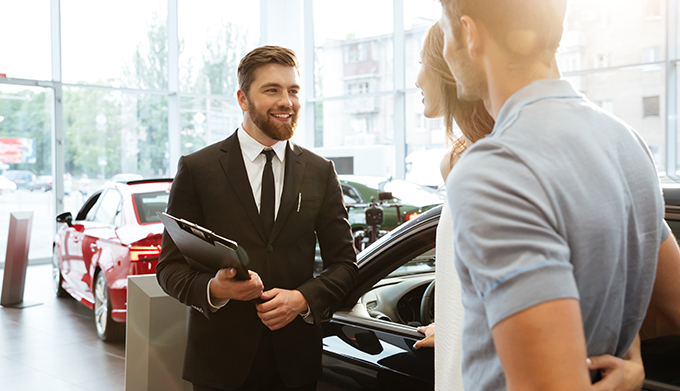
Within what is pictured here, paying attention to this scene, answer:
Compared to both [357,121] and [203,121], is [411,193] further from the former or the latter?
[203,121]

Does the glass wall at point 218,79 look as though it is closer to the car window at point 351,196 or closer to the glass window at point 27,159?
the glass window at point 27,159

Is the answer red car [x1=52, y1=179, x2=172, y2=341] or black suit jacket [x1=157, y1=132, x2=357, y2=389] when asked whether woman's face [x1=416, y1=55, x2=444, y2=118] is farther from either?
red car [x1=52, y1=179, x2=172, y2=341]

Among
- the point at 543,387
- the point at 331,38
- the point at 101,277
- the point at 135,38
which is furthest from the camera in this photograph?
the point at 331,38

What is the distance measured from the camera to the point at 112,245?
4.79 m

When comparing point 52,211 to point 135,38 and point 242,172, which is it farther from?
point 242,172

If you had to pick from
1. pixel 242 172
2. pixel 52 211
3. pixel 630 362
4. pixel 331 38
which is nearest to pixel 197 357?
pixel 242 172

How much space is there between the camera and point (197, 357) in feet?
5.72

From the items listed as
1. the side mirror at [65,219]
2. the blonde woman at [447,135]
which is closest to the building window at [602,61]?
the side mirror at [65,219]

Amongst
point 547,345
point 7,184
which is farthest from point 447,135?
point 7,184

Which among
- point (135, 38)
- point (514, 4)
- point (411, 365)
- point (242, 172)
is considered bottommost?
point (411, 365)

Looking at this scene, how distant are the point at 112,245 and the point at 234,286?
366cm

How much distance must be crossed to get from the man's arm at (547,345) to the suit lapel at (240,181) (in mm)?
1203

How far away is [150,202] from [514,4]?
473 cm

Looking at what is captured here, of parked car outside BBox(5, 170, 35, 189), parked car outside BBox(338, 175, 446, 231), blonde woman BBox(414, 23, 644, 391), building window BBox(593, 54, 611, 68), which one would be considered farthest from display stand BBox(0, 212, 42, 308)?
building window BBox(593, 54, 611, 68)
